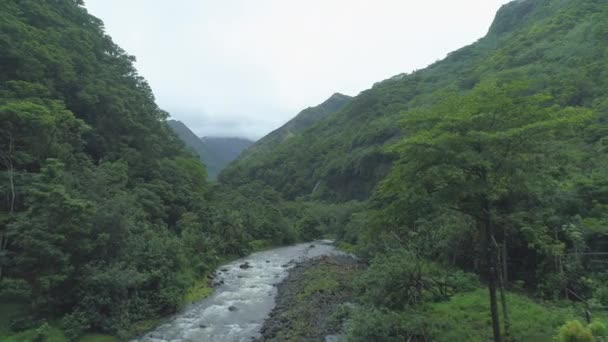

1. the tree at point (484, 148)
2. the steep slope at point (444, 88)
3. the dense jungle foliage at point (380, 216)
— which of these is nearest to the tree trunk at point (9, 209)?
the dense jungle foliage at point (380, 216)

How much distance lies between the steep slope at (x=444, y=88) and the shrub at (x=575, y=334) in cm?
2047

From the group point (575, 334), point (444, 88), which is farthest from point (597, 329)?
point (444, 88)

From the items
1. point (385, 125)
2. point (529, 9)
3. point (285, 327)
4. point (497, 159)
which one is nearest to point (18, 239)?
point (285, 327)

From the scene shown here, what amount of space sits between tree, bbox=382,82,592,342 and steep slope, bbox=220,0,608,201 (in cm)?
1690

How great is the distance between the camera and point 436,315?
55.9ft

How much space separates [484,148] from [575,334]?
5.28 meters

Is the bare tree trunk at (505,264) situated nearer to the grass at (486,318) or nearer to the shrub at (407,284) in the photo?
the shrub at (407,284)

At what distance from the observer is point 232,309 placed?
2380cm

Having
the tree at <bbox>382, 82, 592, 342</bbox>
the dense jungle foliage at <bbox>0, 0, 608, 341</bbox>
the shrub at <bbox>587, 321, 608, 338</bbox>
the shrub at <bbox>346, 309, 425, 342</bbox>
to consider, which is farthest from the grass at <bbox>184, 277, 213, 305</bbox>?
the shrub at <bbox>587, 321, 608, 338</bbox>

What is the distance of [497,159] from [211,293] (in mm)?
21581

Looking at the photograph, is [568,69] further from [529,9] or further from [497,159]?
[529,9]

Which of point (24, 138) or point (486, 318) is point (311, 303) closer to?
point (486, 318)

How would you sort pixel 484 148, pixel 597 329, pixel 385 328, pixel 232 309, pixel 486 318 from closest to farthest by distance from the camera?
pixel 597 329 < pixel 484 148 < pixel 385 328 < pixel 486 318 < pixel 232 309

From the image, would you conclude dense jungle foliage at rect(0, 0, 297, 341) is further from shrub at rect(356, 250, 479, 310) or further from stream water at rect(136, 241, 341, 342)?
shrub at rect(356, 250, 479, 310)
